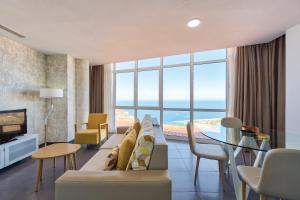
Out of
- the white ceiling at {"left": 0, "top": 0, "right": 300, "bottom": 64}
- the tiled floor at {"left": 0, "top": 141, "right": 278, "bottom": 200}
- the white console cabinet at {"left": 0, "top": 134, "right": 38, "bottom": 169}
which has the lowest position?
the tiled floor at {"left": 0, "top": 141, "right": 278, "bottom": 200}

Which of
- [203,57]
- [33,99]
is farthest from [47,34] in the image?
[203,57]

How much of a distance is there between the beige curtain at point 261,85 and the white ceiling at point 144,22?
12.8 inches

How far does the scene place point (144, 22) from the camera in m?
2.60

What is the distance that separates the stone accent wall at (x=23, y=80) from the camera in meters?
3.27

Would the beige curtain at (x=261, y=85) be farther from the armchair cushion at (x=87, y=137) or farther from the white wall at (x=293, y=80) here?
the armchair cushion at (x=87, y=137)

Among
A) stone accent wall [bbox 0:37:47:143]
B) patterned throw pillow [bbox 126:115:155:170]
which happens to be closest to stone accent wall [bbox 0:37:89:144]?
stone accent wall [bbox 0:37:47:143]

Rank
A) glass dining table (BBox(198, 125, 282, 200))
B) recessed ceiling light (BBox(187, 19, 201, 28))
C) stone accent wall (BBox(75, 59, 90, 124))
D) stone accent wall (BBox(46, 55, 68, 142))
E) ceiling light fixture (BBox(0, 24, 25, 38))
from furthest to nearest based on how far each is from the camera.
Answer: stone accent wall (BBox(75, 59, 90, 124)) → stone accent wall (BBox(46, 55, 68, 142)) → ceiling light fixture (BBox(0, 24, 25, 38)) → recessed ceiling light (BBox(187, 19, 201, 28)) → glass dining table (BBox(198, 125, 282, 200))

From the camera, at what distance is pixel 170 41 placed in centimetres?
341

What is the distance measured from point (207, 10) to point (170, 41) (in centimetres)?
116

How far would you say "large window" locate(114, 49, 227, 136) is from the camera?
4.57m

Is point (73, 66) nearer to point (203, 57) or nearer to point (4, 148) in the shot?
point (4, 148)

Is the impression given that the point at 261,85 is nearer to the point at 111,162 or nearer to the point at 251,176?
the point at 251,176

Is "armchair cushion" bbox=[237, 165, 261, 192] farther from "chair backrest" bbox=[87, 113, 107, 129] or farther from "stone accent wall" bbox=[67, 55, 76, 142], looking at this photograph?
"stone accent wall" bbox=[67, 55, 76, 142]

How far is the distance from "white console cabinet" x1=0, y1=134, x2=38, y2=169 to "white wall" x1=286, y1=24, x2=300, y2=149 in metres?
4.55
